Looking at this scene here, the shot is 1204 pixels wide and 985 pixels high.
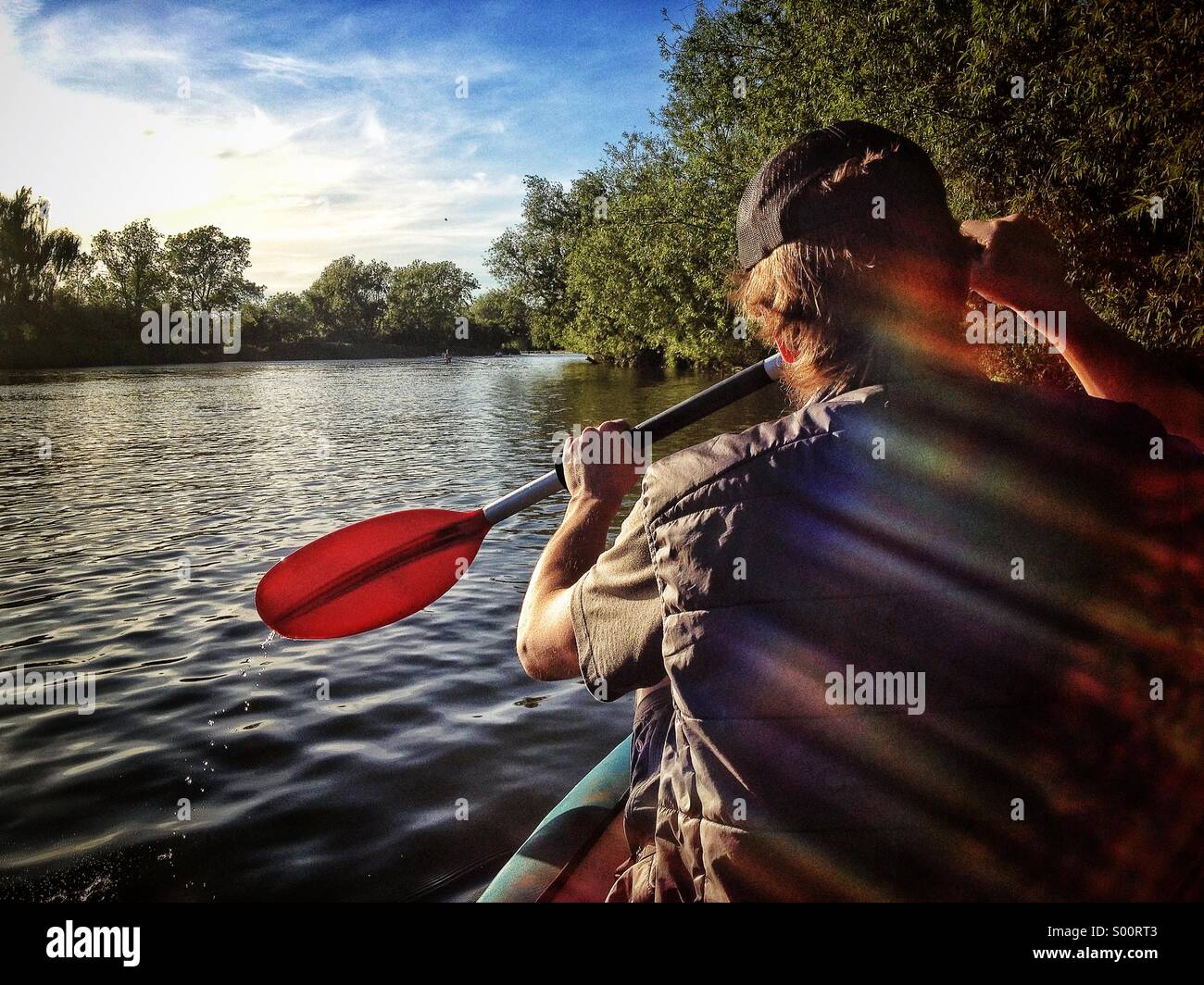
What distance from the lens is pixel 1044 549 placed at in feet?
4.09

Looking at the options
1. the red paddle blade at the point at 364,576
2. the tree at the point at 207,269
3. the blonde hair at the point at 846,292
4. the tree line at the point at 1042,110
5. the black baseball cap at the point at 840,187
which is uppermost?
the tree at the point at 207,269

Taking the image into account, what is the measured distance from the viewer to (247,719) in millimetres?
5098

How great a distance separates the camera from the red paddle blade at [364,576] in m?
3.58

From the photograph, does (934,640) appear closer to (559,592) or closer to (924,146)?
(559,592)

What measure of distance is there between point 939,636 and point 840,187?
2.56 ft

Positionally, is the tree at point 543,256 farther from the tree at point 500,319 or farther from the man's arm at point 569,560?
the man's arm at point 569,560

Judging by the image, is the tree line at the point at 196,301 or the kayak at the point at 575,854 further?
the tree line at the point at 196,301

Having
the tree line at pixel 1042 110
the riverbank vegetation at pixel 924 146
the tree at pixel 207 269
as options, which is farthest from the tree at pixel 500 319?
the tree line at pixel 1042 110

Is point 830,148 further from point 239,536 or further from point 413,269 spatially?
point 413,269

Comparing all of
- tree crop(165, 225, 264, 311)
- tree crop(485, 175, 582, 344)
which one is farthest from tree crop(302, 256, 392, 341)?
tree crop(485, 175, 582, 344)

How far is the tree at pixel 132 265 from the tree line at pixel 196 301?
90 mm

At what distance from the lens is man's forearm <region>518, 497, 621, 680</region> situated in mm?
1649

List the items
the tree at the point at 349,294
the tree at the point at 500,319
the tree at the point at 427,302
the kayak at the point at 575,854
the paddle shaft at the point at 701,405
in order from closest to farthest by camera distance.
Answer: the kayak at the point at 575,854 < the paddle shaft at the point at 701,405 < the tree at the point at 500,319 < the tree at the point at 427,302 < the tree at the point at 349,294

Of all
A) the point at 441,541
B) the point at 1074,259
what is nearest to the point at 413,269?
the point at 1074,259
